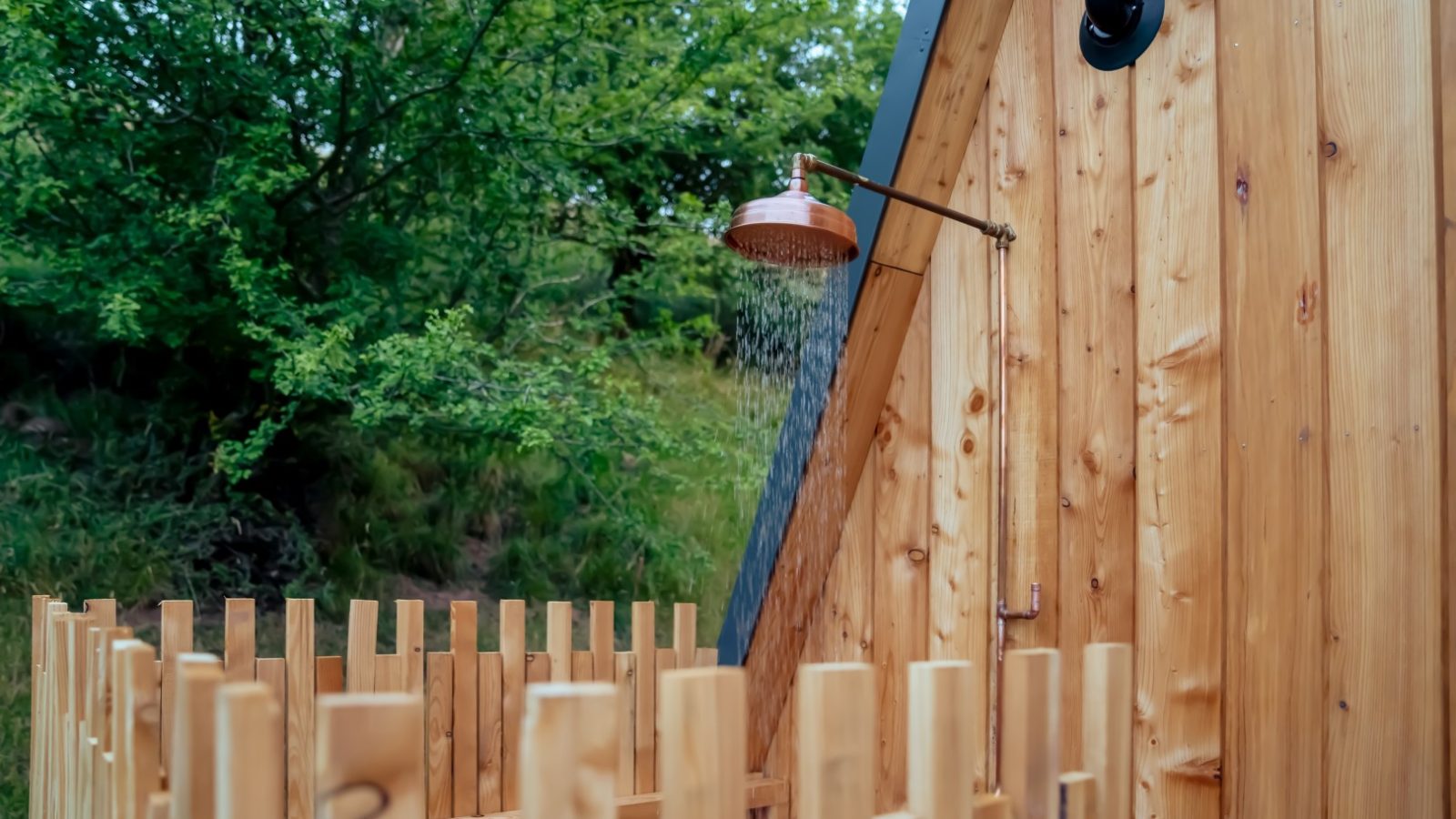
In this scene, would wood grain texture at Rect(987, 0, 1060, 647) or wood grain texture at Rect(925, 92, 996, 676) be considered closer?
wood grain texture at Rect(987, 0, 1060, 647)

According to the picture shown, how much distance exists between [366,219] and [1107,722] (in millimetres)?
4497

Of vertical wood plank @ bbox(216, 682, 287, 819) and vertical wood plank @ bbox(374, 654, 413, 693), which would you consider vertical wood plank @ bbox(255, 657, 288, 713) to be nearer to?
vertical wood plank @ bbox(374, 654, 413, 693)

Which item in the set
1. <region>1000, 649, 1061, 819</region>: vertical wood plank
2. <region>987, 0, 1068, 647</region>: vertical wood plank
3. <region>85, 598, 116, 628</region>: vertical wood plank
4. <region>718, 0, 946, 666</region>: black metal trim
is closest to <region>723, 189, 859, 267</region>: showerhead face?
<region>718, 0, 946, 666</region>: black metal trim

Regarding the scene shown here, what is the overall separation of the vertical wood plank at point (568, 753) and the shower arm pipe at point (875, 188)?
4.29ft

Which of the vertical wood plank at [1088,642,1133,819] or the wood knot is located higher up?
the wood knot

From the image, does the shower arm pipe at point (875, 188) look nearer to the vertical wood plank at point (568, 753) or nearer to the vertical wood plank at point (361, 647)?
the vertical wood plank at point (361, 647)

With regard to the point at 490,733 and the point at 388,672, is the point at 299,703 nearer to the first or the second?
the point at 388,672

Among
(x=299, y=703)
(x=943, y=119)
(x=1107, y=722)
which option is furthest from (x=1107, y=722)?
(x=299, y=703)

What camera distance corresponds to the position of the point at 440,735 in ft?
7.07

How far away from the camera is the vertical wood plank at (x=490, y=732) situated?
220 cm

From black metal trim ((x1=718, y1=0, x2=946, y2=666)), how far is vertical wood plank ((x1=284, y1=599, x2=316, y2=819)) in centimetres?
89

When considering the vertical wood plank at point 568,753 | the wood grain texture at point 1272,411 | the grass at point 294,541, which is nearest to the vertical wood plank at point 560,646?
the wood grain texture at point 1272,411

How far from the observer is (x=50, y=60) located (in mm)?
3838

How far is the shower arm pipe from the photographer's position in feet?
6.11
